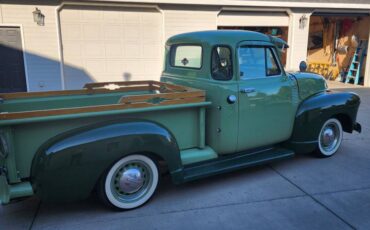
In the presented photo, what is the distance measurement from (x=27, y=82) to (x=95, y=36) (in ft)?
7.53

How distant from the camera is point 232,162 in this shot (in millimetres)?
3893

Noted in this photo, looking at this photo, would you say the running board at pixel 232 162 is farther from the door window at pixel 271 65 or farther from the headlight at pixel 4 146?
the headlight at pixel 4 146

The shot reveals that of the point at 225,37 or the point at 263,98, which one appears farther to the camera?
the point at 263,98

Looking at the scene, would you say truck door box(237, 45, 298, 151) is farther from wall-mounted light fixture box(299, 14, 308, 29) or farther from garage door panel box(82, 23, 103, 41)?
wall-mounted light fixture box(299, 14, 308, 29)

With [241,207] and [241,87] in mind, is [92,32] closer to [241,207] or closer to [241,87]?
[241,87]

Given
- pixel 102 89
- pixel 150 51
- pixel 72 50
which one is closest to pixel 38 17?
pixel 72 50

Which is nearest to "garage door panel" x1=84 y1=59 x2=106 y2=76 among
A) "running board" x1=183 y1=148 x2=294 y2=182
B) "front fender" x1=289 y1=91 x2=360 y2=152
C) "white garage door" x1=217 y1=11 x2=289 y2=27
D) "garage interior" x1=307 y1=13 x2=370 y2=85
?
"white garage door" x1=217 y1=11 x2=289 y2=27

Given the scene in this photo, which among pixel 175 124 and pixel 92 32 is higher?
pixel 92 32

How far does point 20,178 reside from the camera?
2.94 meters

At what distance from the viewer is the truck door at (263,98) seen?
3.84 metres

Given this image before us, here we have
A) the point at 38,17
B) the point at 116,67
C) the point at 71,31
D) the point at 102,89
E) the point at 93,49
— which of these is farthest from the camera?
the point at 116,67

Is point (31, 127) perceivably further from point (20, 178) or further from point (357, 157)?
point (357, 157)

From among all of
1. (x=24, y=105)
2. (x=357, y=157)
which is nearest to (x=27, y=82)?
(x=24, y=105)

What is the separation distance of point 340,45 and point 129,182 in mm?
13716
